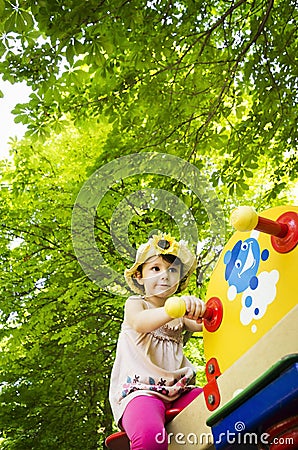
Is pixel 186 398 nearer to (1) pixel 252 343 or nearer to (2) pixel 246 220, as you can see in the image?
(1) pixel 252 343

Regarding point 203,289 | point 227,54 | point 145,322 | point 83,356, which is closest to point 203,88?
point 227,54

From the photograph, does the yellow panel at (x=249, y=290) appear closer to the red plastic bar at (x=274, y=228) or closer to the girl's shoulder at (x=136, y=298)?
the red plastic bar at (x=274, y=228)

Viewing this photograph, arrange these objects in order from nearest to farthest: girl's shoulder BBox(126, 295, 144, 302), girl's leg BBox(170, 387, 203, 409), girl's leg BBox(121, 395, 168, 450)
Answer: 1. girl's leg BBox(121, 395, 168, 450)
2. girl's leg BBox(170, 387, 203, 409)
3. girl's shoulder BBox(126, 295, 144, 302)

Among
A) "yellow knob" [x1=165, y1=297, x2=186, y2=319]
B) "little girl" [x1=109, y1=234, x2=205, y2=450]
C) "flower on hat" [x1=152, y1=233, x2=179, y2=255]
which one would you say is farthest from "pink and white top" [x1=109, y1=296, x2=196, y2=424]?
"yellow knob" [x1=165, y1=297, x2=186, y2=319]

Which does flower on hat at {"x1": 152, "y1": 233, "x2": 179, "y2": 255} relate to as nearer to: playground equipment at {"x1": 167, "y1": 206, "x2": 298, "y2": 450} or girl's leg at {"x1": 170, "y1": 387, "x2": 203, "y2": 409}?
playground equipment at {"x1": 167, "y1": 206, "x2": 298, "y2": 450}

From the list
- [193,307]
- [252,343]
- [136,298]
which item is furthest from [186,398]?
[252,343]

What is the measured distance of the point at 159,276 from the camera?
8.06 feet

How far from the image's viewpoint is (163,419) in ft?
6.85

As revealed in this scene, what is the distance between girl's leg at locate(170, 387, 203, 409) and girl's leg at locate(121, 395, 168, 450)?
9 cm

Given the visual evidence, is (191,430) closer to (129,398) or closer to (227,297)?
(129,398)

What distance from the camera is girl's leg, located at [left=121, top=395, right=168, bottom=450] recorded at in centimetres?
196

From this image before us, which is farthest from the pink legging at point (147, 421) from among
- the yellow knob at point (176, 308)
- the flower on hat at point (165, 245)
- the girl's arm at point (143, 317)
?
the flower on hat at point (165, 245)

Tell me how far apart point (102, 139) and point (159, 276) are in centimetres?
583

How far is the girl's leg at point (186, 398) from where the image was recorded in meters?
2.23
